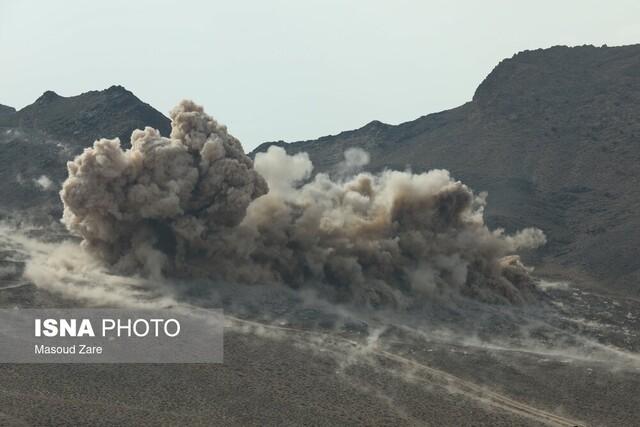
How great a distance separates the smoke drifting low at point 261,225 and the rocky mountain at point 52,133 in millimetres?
37276

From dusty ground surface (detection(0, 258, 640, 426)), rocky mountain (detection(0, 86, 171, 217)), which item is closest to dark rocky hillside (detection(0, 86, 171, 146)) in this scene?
rocky mountain (detection(0, 86, 171, 217))

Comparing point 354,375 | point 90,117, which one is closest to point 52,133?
point 90,117

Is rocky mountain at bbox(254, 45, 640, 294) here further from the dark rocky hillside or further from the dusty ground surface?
the dark rocky hillside

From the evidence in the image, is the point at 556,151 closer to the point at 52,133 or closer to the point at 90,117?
the point at 90,117

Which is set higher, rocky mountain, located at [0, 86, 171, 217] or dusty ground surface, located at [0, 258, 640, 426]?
rocky mountain, located at [0, 86, 171, 217]

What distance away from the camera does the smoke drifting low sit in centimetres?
7419

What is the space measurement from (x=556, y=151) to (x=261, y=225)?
289 ft

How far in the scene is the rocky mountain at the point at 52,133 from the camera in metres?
120

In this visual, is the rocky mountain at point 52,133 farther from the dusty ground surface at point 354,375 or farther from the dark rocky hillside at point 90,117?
the dusty ground surface at point 354,375

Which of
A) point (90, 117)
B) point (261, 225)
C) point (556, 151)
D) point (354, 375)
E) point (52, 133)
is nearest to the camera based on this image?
point (354, 375)

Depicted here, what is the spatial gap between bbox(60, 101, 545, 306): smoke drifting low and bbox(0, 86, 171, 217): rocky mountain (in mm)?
37276

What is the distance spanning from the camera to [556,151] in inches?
5950

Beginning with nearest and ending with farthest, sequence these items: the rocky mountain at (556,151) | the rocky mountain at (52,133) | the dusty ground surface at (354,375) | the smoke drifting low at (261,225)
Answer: the dusty ground surface at (354,375)
the smoke drifting low at (261,225)
the rocky mountain at (556,151)
the rocky mountain at (52,133)

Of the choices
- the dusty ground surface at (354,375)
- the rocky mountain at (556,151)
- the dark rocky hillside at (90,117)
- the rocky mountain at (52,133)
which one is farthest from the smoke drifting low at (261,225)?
the dark rocky hillside at (90,117)
